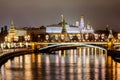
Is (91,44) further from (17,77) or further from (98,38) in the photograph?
(17,77)

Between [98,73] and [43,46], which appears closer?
[98,73]

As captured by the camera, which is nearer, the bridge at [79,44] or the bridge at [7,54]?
the bridge at [7,54]

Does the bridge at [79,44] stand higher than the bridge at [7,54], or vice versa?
the bridge at [79,44]

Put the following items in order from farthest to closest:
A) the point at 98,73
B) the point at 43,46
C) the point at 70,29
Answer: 1. the point at 70,29
2. the point at 43,46
3. the point at 98,73

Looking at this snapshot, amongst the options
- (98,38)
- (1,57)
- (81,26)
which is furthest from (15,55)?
(81,26)

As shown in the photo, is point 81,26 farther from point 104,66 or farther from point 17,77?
point 17,77

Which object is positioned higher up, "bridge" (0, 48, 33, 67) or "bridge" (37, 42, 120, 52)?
"bridge" (37, 42, 120, 52)

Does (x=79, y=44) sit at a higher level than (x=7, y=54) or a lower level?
higher

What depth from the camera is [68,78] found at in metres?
36.3

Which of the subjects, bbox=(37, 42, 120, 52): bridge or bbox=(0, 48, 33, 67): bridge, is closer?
bbox=(0, 48, 33, 67): bridge

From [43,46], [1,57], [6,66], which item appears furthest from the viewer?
[43,46]

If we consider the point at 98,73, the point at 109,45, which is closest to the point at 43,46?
the point at 109,45

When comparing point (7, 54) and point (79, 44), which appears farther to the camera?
point (79, 44)

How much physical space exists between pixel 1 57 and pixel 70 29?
80294 millimetres
